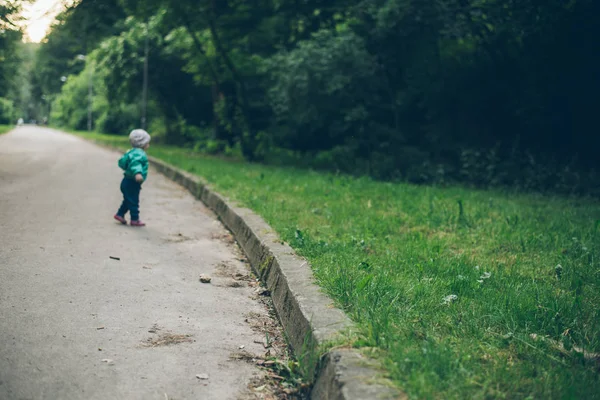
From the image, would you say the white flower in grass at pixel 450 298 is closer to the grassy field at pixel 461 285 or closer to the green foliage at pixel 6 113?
the grassy field at pixel 461 285

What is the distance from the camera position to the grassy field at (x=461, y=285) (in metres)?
2.75

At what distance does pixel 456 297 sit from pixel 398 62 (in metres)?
11.7

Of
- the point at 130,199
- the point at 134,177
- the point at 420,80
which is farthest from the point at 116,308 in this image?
the point at 420,80

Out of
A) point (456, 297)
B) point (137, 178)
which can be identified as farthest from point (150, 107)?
point (456, 297)

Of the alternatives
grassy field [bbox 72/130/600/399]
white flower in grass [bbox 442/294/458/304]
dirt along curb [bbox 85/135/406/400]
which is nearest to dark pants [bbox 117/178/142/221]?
grassy field [bbox 72/130/600/399]

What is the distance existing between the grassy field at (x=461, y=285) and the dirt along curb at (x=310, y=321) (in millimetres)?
107

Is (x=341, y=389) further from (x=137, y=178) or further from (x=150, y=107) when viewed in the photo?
(x=150, y=107)

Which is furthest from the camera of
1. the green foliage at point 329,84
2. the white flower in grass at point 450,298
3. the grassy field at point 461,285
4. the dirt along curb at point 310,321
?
the green foliage at point 329,84

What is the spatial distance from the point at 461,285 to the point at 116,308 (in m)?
2.40

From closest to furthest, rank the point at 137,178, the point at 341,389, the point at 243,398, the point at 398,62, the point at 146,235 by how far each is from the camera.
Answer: the point at 341,389 → the point at 243,398 → the point at 146,235 → the point at 137,178 → the point at 398,62

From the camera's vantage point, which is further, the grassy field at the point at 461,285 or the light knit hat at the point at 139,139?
the light knit hat at the point at 139,139

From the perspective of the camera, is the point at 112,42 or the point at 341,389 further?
the point at 112,42

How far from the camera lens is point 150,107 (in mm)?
38031

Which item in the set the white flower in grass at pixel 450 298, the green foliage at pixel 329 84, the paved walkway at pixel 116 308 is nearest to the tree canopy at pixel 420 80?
the green foliage at pixel 329 84
